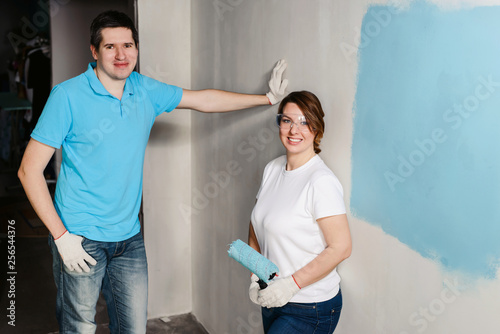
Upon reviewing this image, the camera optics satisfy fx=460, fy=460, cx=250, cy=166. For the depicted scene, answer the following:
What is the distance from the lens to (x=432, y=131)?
4.16 feet

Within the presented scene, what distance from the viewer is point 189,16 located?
293cm

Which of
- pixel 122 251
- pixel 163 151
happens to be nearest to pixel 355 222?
pixel 122 251

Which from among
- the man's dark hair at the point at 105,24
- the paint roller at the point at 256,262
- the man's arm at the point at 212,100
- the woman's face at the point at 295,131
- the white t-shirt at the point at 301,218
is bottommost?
the paint roller at the point at 256,262

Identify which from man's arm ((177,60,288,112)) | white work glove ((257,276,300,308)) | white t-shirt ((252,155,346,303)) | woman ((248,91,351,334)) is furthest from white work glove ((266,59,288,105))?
white work glove ((257,276,300,308))

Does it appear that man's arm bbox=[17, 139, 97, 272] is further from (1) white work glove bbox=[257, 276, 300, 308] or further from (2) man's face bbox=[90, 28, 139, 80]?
(1) white work glove bbox=[257, 276, 300, 308]

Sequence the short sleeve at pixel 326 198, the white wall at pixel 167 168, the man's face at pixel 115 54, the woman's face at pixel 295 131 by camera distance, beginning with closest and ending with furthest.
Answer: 1. the short sleeve at pixel 326 198
2. the woman's face at pixel 295 131
3. the man's face at pixel 115 54
4. the white wall at pixel 167 168

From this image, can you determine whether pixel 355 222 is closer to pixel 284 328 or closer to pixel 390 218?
pixel 390 218

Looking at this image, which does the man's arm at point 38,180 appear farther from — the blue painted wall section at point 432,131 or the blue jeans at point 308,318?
the blue painted wall section at point 432,131

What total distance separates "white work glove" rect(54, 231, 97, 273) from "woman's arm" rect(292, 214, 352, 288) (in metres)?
0.84

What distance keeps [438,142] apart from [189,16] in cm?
210

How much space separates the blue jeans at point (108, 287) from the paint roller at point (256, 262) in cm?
58

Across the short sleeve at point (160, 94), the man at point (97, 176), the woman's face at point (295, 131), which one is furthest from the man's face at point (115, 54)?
the woman's face at point (295, 131)

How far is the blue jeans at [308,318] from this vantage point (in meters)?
1.56

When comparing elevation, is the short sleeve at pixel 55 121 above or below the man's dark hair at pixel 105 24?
below
